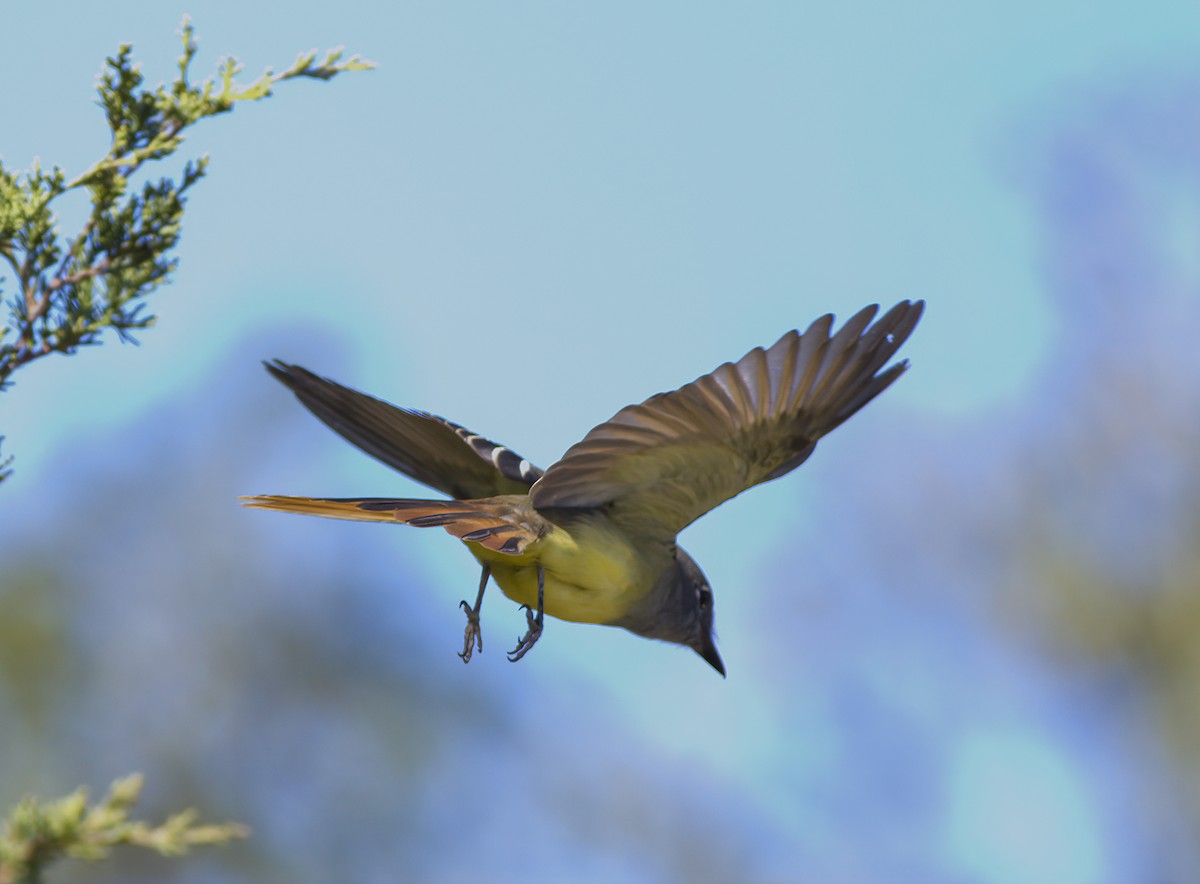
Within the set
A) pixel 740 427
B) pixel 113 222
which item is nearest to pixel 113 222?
pixel 113 222

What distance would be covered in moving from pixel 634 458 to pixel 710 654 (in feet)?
4.77

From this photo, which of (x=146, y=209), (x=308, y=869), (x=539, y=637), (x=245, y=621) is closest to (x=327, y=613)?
(x=245, y=621)

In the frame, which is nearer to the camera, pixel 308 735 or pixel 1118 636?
pixel 308 735

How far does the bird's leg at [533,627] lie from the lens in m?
4.03

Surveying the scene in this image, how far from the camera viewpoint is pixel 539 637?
13.7ft

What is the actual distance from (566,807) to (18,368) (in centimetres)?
1135

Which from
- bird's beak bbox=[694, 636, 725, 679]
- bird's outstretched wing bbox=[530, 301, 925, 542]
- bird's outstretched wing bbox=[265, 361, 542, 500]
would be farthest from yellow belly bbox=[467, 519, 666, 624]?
bird's beak bbox=[694, 636, 725, 679]

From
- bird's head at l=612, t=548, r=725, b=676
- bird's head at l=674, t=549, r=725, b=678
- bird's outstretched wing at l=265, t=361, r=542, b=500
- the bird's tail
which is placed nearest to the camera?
the bird's tail

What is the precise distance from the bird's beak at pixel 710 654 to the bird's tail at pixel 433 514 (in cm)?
149

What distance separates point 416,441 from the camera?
476 cm

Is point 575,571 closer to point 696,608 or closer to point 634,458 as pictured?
point 634,458

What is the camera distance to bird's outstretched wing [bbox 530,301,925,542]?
4289 mm

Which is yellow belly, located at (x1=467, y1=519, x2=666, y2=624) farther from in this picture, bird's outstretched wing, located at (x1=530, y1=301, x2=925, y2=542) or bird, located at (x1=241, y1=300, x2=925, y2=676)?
bird's outstretched wing, located at (x1=530, y1=301, x2=925, y2=542)

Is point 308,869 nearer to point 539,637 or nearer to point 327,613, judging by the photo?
point 327,613
